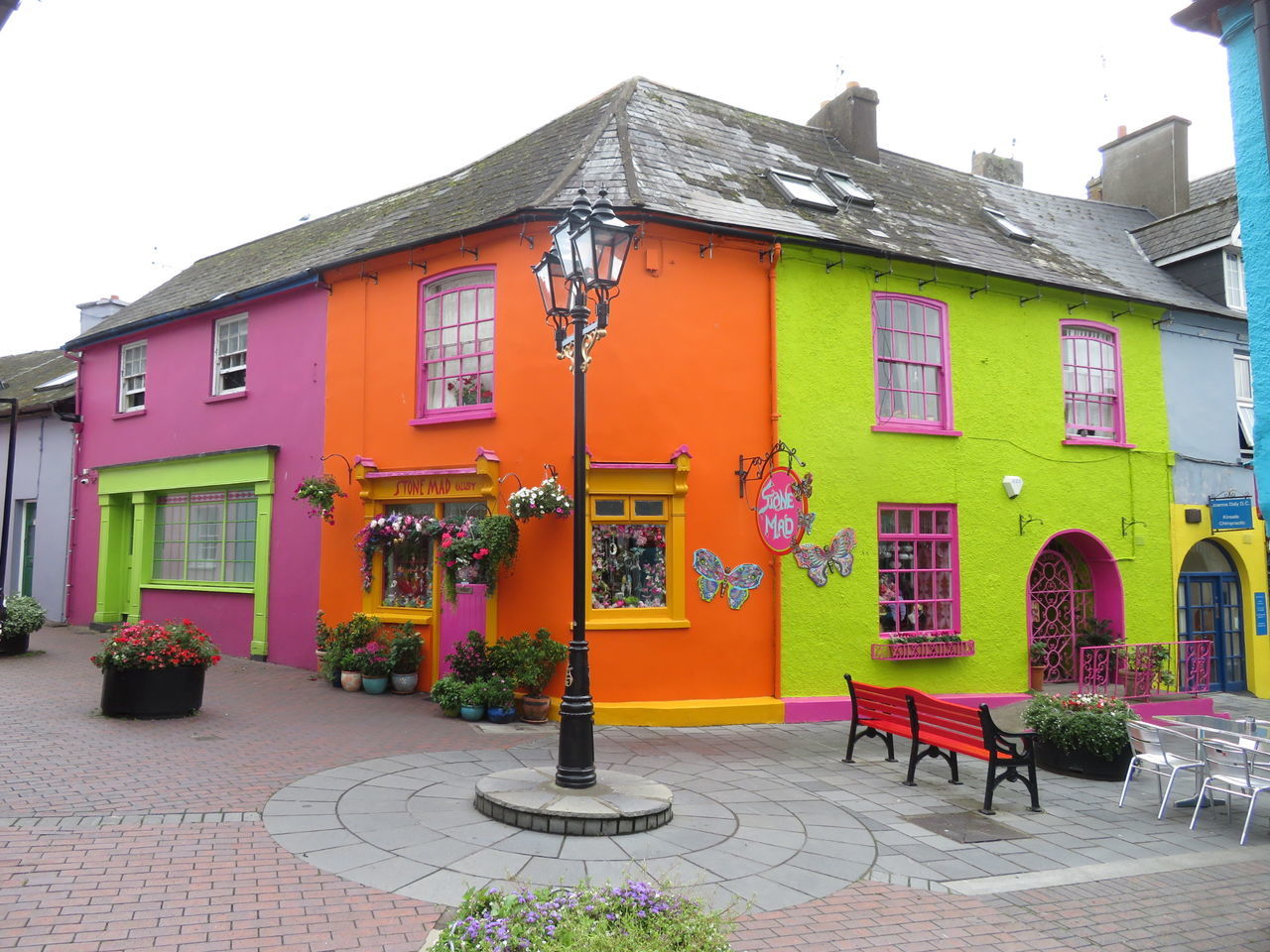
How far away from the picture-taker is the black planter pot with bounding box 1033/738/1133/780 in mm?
9320

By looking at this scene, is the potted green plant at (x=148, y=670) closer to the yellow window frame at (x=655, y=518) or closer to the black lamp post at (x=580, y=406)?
the yellow window frame at (x=655, y=518)

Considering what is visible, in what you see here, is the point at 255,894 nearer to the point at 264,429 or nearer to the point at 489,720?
the point at 489,720

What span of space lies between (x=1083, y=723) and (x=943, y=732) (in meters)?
1.98

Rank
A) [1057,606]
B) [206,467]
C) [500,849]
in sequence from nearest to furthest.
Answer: [500,849]
[1057,606]
[206,467]

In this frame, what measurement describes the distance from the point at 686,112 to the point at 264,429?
8.79 metres

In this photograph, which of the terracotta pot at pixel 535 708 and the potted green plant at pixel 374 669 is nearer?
the terracotta pot at pixel 535 708

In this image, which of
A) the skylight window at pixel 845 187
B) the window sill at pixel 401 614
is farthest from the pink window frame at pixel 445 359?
the skylight window at pixel 845 187

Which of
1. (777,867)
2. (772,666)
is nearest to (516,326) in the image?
(772,666)

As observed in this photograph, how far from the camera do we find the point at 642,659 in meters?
11.0

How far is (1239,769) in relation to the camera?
8.00 meters

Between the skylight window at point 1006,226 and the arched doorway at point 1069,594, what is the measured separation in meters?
5.29

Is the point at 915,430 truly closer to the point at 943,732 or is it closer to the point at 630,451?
the point at 630,451

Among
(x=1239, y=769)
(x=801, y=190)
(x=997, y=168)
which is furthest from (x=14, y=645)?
(x=997, y=168)

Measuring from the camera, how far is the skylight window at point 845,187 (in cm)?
1435
